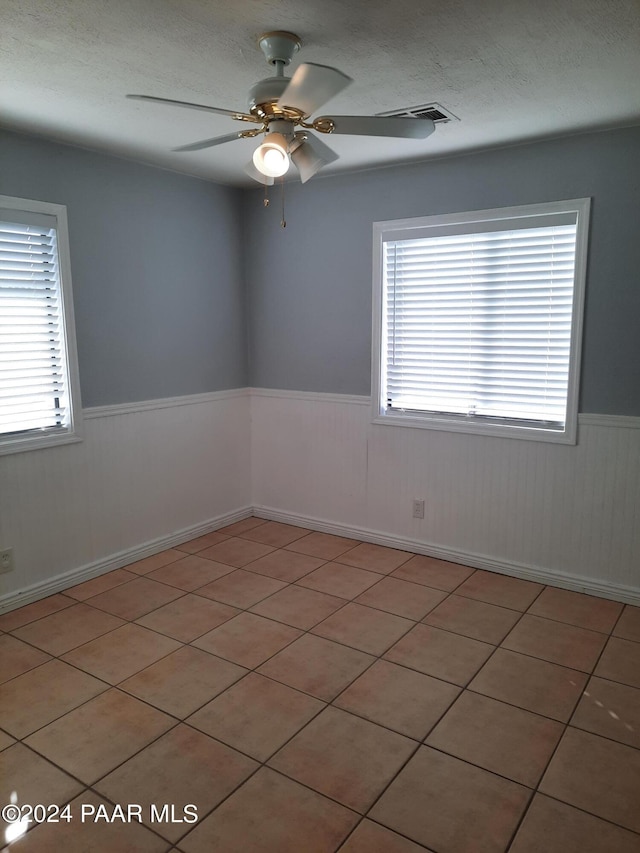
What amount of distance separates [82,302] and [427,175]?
2246 mm

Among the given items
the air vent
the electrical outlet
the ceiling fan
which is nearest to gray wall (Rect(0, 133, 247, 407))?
the electrical outlet

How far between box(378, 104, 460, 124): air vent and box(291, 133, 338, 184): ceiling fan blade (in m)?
0.63

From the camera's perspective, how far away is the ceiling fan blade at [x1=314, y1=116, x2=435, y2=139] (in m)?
2.14

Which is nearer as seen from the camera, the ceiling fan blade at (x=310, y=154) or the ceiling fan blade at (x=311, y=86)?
the ceiling fan blade at (x=311, y=86)

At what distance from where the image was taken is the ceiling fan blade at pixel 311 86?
70.6 inches

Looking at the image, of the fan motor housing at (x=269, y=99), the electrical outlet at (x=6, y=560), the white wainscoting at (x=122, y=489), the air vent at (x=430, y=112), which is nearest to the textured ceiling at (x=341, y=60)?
the air vent at (x=430, y=112)

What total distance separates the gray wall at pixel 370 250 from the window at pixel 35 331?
1588 mm

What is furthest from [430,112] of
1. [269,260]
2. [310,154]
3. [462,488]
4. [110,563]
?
[110,563]

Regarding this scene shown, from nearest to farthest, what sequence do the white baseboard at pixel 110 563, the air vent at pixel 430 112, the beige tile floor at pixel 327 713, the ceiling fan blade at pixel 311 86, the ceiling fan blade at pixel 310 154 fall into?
the ceiling fan blade at pixel 311 86 → the beige tile floor at pixel 327 713 → the ceiling fan blade at pixel 310 154 → the air vent at pixel 430 112 → the white baseboard at pixel 110 563

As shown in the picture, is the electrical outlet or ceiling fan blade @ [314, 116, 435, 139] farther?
the electrical outlet

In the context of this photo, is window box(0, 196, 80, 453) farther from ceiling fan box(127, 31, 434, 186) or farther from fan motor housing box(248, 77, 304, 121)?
fan motor housing box(248, 77, 304, 121)

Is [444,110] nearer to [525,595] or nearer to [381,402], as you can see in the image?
[381,402]

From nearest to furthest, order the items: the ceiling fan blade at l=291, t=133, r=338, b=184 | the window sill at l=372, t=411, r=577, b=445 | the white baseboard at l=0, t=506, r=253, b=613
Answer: the ceiling fan blade at l=291, t=133, r=338, b=184
the white baseboard at l=0, t=506, r=253, b=613
the window sill at l=372, t=411, r=577, b=445

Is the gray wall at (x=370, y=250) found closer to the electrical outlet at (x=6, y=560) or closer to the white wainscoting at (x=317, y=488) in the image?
the white wainscoting at (x=317, y=488)
